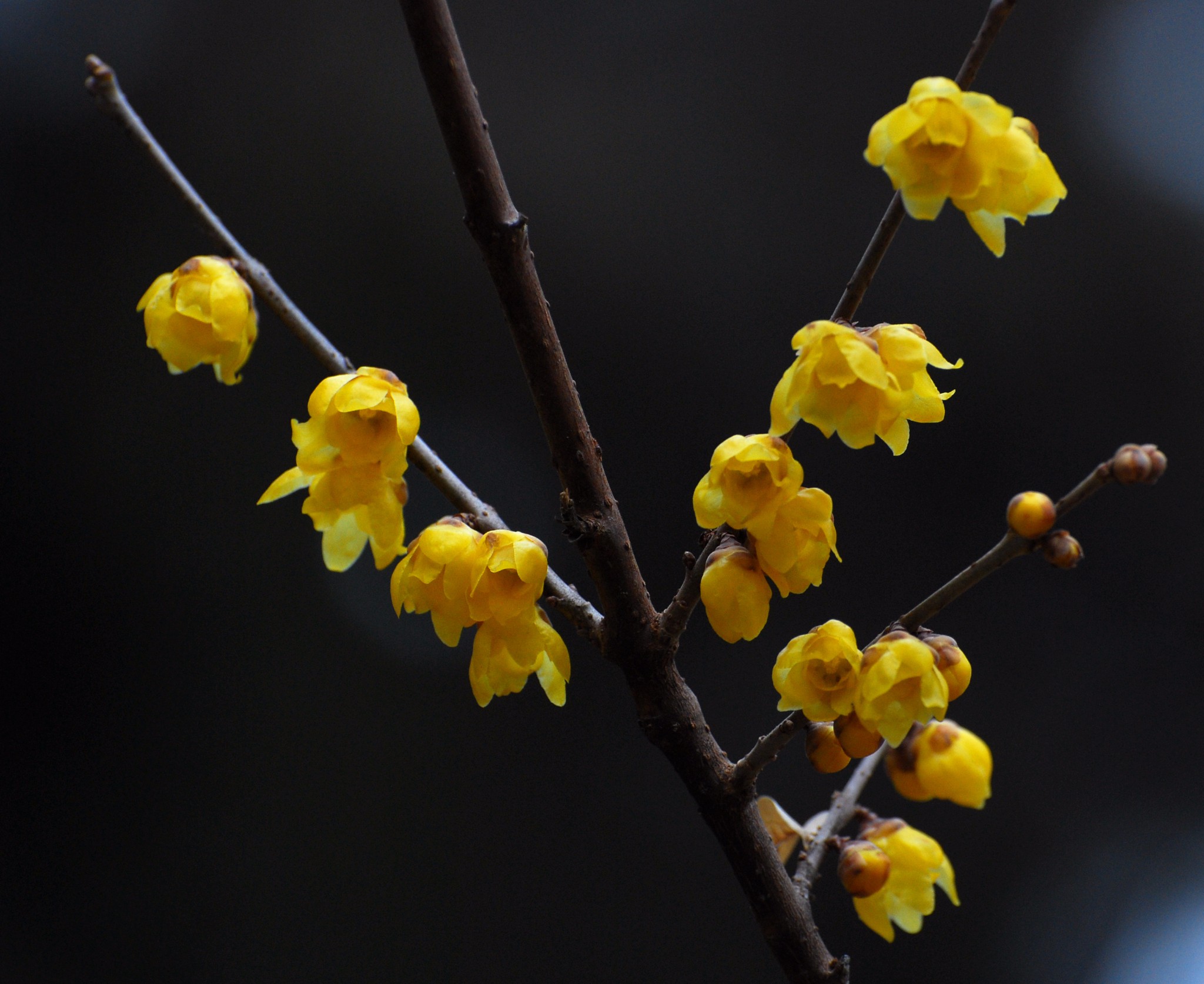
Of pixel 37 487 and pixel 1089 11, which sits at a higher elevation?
pixel 1089 11

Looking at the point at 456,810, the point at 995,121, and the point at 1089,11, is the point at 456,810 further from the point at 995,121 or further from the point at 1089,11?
the point at 1089,11

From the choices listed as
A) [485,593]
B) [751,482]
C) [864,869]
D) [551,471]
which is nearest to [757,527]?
[751,482]

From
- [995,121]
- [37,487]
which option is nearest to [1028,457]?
[995,121]

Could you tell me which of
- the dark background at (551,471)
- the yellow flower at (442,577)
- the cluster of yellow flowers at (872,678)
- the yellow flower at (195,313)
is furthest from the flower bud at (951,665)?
the dark background at (551,471)

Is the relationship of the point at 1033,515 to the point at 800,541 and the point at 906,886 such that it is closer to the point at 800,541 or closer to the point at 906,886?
the point at 800,541

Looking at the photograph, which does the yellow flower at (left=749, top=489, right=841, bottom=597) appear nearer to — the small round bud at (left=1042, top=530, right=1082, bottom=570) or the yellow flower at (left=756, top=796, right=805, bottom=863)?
the small round bud at (left=1042, top=530, right=1082, bottom=570)
